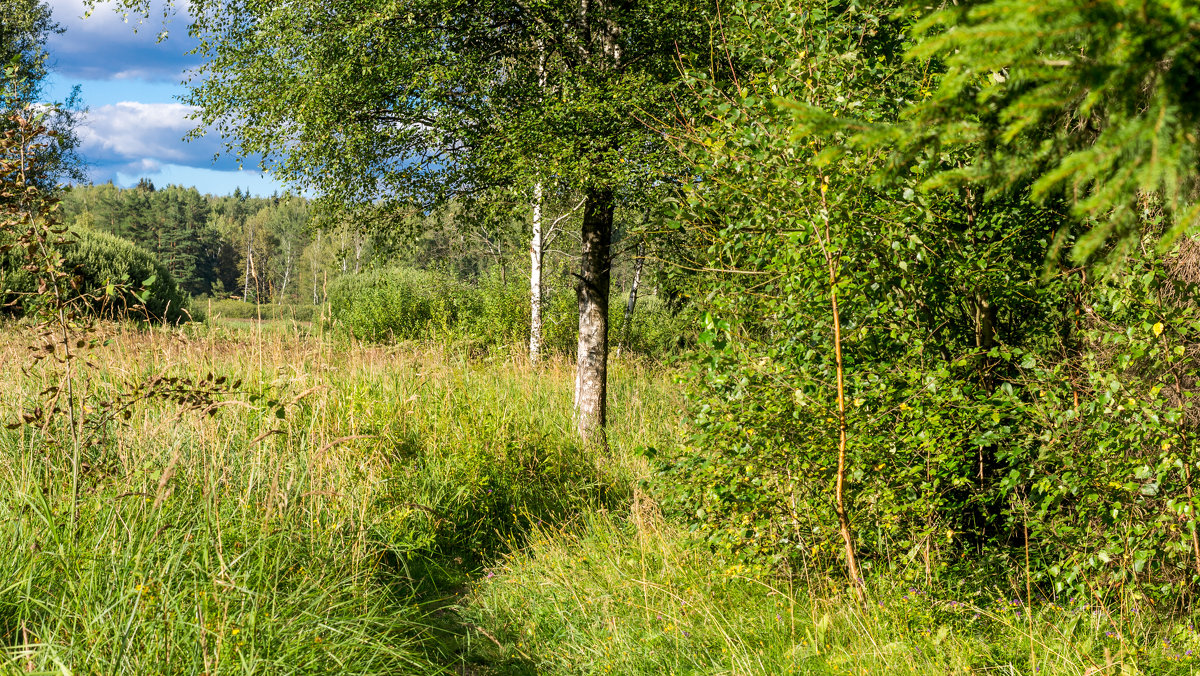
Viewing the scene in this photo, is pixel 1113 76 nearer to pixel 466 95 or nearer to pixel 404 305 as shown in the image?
pixel 466 95

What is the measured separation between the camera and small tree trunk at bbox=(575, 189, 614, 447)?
7125mm

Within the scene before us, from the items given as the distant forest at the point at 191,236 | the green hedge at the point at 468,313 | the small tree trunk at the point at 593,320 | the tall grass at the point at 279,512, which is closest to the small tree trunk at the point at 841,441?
the tall grass at the point at 279,512

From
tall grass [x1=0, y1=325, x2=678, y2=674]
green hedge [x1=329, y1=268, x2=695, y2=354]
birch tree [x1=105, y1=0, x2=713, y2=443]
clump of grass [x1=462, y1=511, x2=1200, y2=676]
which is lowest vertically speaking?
clump of grass [x1=462, y1=511, x2=1200, y2=676]

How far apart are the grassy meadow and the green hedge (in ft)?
25.5

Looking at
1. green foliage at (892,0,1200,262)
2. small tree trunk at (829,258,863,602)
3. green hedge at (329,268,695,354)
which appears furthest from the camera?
green hedge at (329,268,695,354)

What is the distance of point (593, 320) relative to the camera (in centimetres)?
718

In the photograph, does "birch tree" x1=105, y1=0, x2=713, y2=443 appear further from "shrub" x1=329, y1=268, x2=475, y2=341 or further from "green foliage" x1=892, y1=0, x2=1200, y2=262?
"shrub" x1=329, y1=268, x2=475, y2=341

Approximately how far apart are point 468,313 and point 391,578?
1116 cm

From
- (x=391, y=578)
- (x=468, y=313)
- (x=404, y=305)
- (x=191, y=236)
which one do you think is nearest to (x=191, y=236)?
(x=191, y=236)

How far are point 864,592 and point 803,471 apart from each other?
636 mm

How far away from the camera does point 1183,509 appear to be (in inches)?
110

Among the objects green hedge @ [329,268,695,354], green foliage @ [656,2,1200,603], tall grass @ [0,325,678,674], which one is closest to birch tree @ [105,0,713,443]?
tall grass @ [0,325,678,674]

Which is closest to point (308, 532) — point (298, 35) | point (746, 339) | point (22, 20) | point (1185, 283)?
point (746, 339)

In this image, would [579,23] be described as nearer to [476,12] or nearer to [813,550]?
[476,12]
